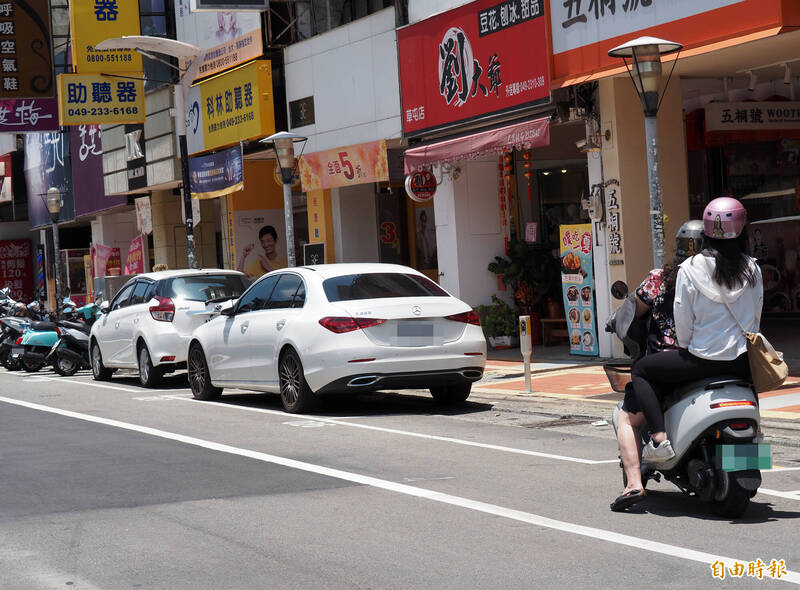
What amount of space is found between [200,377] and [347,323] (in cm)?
364

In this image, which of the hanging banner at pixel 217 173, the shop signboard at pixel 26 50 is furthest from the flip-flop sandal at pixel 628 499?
the shop signboard at pixel 26 50

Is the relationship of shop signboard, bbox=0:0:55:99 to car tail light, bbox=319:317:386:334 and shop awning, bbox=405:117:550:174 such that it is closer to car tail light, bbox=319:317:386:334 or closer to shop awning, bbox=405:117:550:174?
shop awning, bbox=405:117:550:174

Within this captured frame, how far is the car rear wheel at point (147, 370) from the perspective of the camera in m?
17.6

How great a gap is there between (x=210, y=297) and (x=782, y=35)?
844 centimetres

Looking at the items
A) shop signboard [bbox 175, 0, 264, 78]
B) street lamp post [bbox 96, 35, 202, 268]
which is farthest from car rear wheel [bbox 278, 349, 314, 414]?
shop signboard [bbox 175, 0, 264, 78]

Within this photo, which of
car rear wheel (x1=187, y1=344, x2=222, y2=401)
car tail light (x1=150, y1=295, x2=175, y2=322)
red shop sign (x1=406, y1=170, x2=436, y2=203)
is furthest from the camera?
red shop sign (x1=406, y1=170, x2=436, y2=203)

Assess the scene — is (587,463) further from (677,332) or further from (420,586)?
(420,586)

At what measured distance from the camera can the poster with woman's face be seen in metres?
24.2

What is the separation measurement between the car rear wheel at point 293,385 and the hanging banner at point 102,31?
17000mm

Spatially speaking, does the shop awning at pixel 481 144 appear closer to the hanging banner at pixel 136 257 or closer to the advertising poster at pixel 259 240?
the advertising poster at pixel 259 240

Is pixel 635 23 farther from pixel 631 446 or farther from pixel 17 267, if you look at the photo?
pixel 17 267

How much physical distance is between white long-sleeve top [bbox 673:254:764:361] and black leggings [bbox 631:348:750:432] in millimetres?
66

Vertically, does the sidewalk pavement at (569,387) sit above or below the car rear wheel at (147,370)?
below

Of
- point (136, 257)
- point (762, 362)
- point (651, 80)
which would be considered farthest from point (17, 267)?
point (762, 362)
